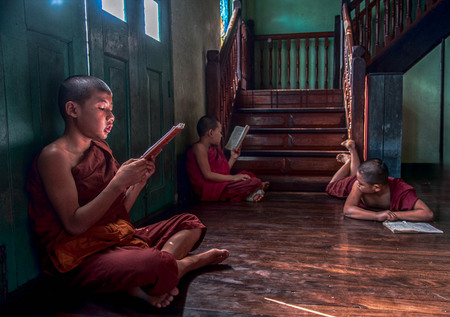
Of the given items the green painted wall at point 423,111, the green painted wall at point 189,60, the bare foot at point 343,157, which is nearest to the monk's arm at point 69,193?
the green painted wall at point 189,60

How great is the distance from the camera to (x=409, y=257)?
203cm

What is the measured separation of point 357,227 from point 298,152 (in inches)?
71.3

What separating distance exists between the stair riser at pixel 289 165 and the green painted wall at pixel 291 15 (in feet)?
12.3

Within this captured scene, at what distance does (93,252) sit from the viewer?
5.00 feet

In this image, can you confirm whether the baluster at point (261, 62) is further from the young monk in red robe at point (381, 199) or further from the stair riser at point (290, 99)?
the young monk in red robe at point (381, 199)

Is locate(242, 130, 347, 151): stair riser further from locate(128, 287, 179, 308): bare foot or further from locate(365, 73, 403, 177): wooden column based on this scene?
locate(128, 287, 179, 308): bare foot

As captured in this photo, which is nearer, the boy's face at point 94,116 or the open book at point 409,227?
the boy's face at point 94,116

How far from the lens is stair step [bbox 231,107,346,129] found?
492 centimetres

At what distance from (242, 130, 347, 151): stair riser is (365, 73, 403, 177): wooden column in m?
0.73

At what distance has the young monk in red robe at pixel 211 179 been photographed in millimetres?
3576

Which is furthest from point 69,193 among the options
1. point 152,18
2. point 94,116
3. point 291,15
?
point 291,15

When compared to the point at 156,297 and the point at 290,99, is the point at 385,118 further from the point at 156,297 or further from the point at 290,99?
the point at 156,297

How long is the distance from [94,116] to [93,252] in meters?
0.55

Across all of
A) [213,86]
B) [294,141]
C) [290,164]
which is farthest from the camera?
[294,141]
